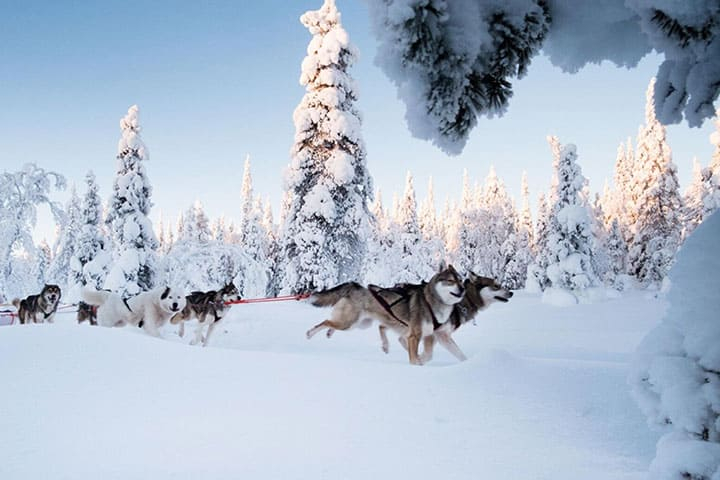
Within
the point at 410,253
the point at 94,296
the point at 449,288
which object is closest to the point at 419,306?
the point at 449,288

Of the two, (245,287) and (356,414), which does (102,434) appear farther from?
(245,287)

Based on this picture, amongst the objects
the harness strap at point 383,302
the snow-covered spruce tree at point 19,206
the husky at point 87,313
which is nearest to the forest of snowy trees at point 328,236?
the snow-covered spruce tree at point 19,206

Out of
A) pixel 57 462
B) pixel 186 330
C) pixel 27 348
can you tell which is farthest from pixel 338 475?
pixel 186 330

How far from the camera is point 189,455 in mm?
2807

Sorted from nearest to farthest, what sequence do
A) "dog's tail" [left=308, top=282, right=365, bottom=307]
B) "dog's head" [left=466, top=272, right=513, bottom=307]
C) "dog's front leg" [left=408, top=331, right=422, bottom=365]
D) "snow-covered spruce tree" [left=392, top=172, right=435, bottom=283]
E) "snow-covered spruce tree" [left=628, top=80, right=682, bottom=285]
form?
"dog's front leg" [left=408, top=331, right=422, bottom=365] → "dog's head" [left=466, top=272, right=513, bottom=307] → "dog's tail" [left=308, top=282, right=365, bottom=307] → "snow-covered spruce tree" [left=392, top=172, right=435, bottom=283] → "snow-covered spruce tree" [left=628, top=80, right=682, bottom=285]

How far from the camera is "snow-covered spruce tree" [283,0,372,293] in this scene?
16922 millimetres

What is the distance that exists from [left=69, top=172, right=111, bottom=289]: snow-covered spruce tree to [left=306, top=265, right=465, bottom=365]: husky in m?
18.8

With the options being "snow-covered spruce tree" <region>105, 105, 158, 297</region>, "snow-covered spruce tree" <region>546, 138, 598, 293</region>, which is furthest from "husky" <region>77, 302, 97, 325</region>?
"snow-covered spruce tree" <region>546, 138, 598, 293</region>

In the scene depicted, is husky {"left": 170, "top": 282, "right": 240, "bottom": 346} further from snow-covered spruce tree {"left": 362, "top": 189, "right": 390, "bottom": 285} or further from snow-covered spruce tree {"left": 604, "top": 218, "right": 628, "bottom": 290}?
snow-covered spruce tree {"left": 604, "top": 218, "right": 628, "bottom": 290}

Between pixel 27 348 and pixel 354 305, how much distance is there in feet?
15.7

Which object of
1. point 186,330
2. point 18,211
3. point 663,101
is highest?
point 18,211

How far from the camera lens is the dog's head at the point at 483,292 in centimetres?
777

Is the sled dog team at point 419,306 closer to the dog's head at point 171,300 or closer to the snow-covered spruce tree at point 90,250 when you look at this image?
the dog's head at point 171,300

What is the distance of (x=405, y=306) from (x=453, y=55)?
569 cm
